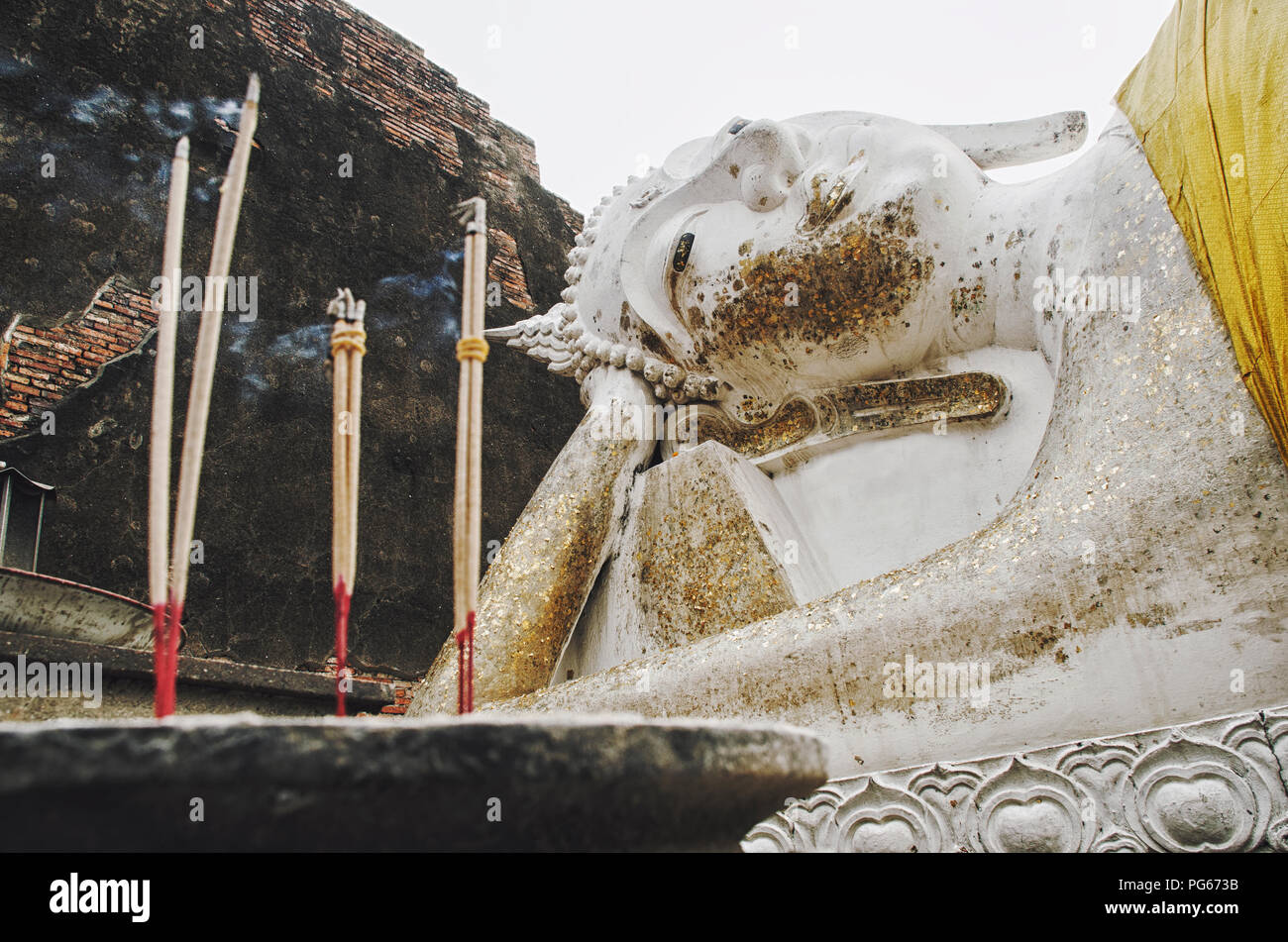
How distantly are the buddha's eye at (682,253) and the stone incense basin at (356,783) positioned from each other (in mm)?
1855

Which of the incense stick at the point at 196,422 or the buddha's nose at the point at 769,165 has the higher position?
the buddha's nose at the point at 769,165

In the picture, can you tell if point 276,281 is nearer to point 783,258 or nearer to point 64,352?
point 64,352

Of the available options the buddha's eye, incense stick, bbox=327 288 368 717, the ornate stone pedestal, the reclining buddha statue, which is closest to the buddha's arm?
the reclining buddha statue

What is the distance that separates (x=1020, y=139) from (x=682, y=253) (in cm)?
85

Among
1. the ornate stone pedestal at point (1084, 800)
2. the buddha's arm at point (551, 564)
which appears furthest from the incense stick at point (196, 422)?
the buddha's arm at point (551, 564)

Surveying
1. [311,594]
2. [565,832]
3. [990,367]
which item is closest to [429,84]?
[311,594]

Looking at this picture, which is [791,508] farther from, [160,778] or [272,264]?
[272,264]

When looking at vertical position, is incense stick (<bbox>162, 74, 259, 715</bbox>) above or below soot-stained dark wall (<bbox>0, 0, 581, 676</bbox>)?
below

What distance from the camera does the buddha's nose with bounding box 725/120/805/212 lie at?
238 cm

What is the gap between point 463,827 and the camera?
0.65 m

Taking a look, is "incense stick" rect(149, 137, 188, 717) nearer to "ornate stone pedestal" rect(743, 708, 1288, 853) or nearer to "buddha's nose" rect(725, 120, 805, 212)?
"ornate stone pedestal" rect(743, 708, 1288, 853)

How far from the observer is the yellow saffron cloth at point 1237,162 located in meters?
1.47

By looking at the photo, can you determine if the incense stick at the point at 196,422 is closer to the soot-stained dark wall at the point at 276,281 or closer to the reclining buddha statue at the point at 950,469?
the reclining buddha statue at the point at 950,469

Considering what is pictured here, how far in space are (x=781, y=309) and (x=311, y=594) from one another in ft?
12.8
